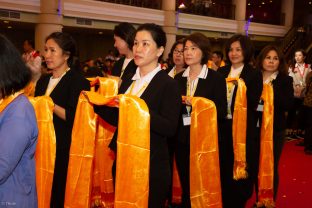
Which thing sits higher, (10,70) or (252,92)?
(10,70)

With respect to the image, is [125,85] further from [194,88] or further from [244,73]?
[244,73]

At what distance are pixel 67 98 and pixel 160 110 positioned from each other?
0.79 meters

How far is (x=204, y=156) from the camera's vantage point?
287cm

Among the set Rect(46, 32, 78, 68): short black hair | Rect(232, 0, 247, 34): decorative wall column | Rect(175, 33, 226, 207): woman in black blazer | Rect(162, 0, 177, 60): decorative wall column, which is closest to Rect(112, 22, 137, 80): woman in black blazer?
Rect(175, 33, 226, 207): woman in black blazer

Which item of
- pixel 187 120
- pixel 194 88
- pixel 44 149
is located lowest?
pixel 44 149

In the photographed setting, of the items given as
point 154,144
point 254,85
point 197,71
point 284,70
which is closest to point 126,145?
point 154,144

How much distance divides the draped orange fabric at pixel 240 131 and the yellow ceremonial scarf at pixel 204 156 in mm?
491

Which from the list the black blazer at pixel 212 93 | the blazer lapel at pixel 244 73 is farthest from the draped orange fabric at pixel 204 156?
the blazer lapel at pixel 244 73

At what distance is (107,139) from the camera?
3.13 meters

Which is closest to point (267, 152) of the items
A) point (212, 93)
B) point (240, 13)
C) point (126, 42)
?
point (212, 93)

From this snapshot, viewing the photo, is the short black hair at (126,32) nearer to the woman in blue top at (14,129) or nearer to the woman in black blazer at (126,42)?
the woman in black blazer at (126,42)

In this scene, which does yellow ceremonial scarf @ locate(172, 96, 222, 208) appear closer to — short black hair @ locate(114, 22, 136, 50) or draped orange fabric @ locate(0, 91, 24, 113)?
short black hair @ locate(114, 22, 136, 50)

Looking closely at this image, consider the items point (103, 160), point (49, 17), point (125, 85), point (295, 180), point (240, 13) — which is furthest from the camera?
point (240, 13)

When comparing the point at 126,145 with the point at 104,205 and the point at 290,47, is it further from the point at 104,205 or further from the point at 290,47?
the point at 290,47
